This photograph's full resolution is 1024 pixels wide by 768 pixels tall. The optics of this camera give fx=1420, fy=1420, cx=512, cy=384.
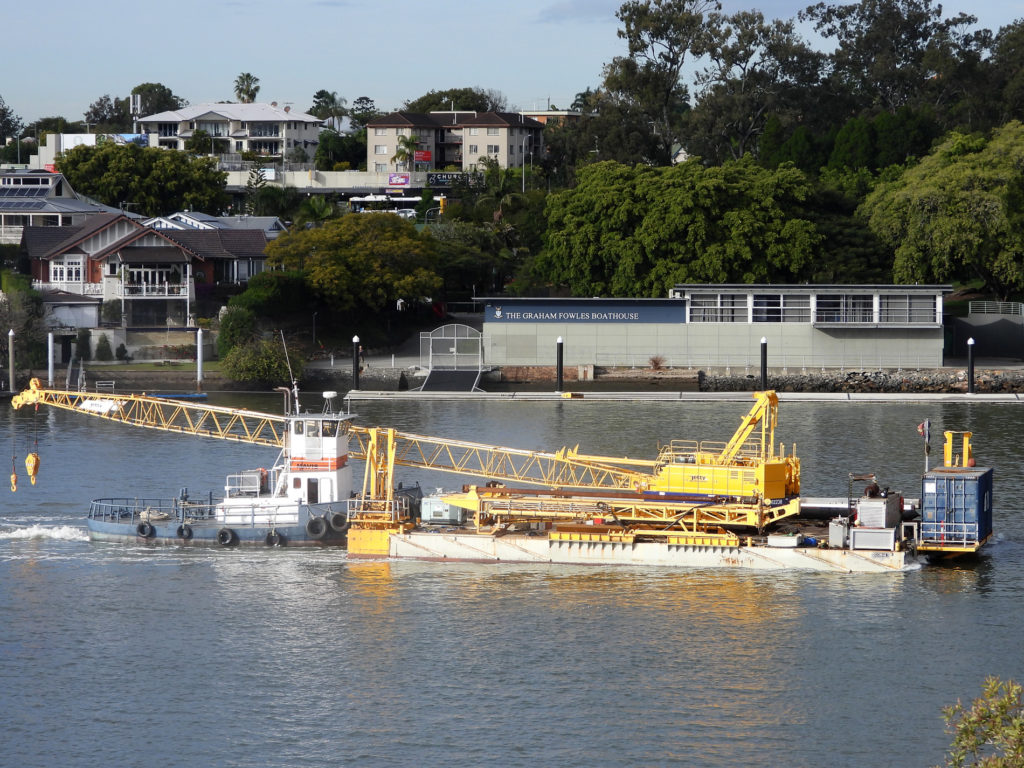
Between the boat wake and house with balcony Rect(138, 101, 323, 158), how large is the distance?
11921 centimetres

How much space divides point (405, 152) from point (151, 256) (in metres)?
61.3

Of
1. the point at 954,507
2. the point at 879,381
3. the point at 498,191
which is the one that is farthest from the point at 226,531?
the point at 498,191

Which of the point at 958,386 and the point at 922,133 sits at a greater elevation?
the point at 922,133

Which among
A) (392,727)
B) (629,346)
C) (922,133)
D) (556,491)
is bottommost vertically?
(392,727)

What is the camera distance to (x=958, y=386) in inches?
2997

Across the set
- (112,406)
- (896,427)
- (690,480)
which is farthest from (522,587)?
(896,427)

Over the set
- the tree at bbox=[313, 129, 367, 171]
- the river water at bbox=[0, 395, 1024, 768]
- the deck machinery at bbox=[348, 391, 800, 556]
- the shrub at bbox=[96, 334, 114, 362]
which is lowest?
the river water at bbox=[0, 395, 1024, 768]

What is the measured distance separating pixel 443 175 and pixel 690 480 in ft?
336

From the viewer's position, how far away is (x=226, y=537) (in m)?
41.6

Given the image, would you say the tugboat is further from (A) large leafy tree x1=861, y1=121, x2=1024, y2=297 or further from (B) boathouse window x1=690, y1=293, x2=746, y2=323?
(A) large leafy tree x1=861, y1=121, x2=1024, y2=297

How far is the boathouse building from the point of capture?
79.7 meters

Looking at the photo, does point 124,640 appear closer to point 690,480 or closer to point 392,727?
point 392,727

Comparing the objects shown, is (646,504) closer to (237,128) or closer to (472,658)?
(472,658)

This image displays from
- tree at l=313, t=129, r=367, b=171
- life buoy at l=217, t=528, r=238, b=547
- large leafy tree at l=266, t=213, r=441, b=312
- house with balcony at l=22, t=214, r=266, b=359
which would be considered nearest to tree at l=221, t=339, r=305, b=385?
house with balcony at l=22, t=214, r=266, b=359
